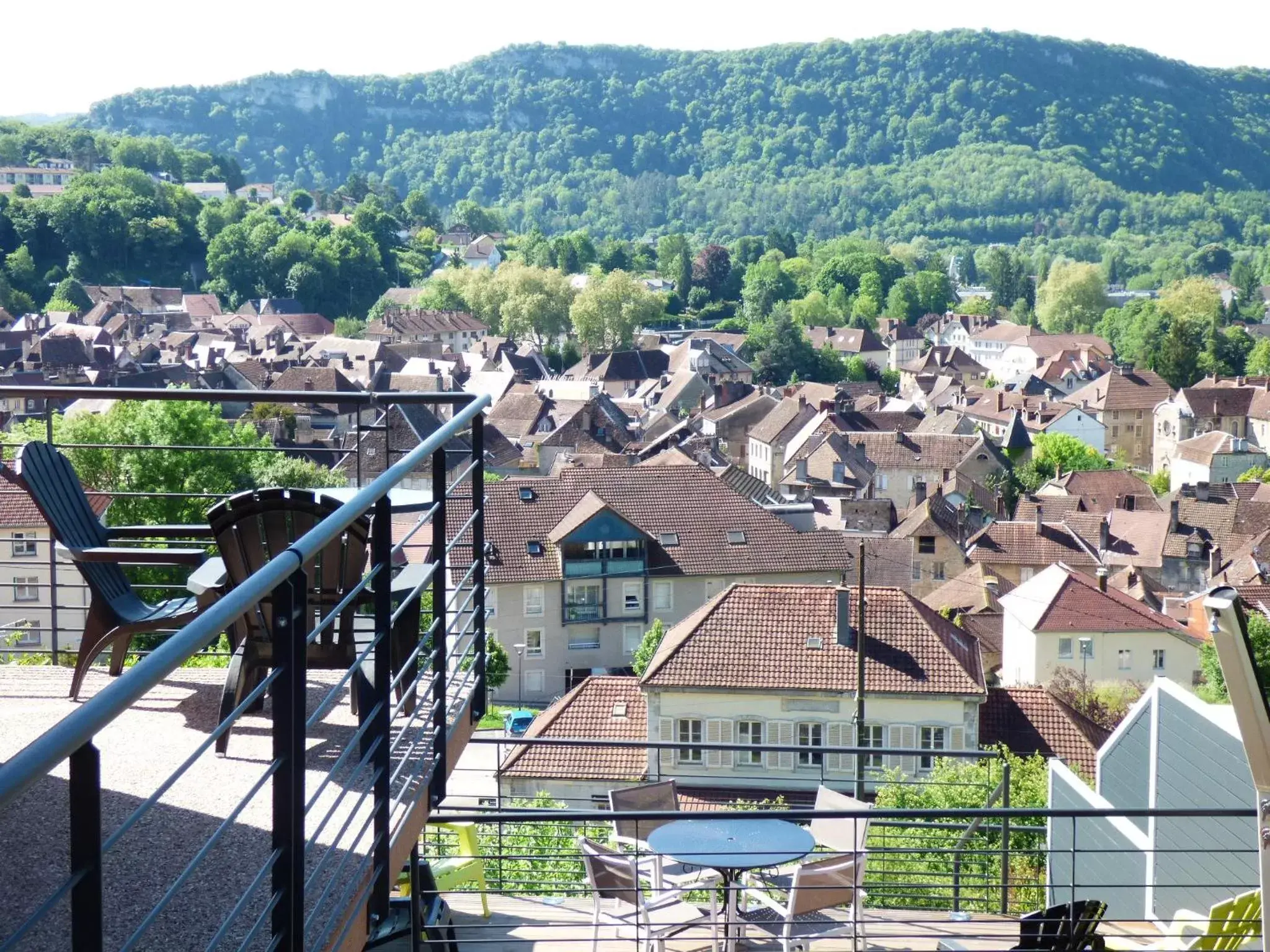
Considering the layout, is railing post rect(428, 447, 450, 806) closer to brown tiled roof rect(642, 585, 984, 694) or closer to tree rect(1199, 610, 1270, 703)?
brown tiled roof rect(642, 585, 984, 694)

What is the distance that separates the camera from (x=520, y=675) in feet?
92.6

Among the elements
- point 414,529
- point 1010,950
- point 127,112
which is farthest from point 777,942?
point 127,112

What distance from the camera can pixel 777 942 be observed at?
182 inches

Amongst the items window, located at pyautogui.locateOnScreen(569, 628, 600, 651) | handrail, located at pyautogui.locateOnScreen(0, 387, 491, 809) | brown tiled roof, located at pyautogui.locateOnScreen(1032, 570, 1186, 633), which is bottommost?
window, located at pyautogui.locateOnScreen(569, 628, 600, 651)

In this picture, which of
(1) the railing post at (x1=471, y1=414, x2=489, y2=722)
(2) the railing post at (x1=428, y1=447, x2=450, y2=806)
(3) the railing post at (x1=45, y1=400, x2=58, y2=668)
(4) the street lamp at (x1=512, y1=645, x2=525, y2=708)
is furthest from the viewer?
(4) the street lamp at (x1=512, y1=645, x2=525, y2=708)

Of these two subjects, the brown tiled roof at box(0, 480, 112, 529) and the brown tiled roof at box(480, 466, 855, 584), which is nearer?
the brown tiled roof at box(0, 480, 112, 529)

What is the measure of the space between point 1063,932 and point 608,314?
3438 inches

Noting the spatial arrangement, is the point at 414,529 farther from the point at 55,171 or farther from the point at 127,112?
the point at 127,112

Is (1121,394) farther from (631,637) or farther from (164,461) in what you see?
(164,461)

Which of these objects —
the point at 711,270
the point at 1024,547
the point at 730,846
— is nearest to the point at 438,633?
the point at 730,846

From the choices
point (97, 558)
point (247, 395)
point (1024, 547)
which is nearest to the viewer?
point (97, 558)

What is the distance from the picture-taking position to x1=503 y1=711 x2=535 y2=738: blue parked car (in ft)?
81.2

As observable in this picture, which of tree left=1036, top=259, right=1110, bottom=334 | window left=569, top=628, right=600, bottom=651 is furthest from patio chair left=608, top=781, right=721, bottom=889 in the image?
tree left=1036, top=259, right=1110, bottom=334

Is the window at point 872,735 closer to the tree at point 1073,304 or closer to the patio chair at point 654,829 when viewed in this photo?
the patio chair at point 654,829
